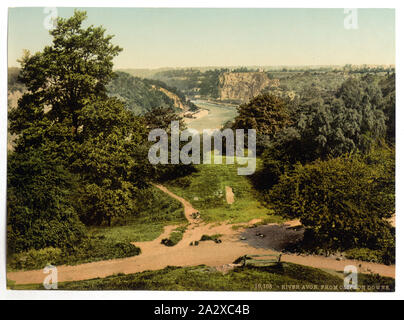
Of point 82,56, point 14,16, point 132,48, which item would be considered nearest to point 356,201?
point 132,48

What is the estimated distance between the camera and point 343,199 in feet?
32.1

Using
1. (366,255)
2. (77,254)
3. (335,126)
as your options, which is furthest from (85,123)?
(366,255)

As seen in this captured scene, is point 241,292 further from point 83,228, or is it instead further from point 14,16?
point 14,16

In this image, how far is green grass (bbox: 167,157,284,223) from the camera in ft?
34.3

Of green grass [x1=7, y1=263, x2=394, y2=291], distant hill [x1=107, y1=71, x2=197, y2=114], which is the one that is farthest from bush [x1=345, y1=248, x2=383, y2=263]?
distant hill [x1=107, y1=71, x2=197, y2=114]

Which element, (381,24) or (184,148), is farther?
(184,148)

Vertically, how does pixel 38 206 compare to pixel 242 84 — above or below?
below

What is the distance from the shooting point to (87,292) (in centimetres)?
999

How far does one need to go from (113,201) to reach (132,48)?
13.8ft

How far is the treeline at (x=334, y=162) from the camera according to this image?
32.1ft

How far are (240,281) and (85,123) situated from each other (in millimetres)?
5944

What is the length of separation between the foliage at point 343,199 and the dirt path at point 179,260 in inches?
20.6
